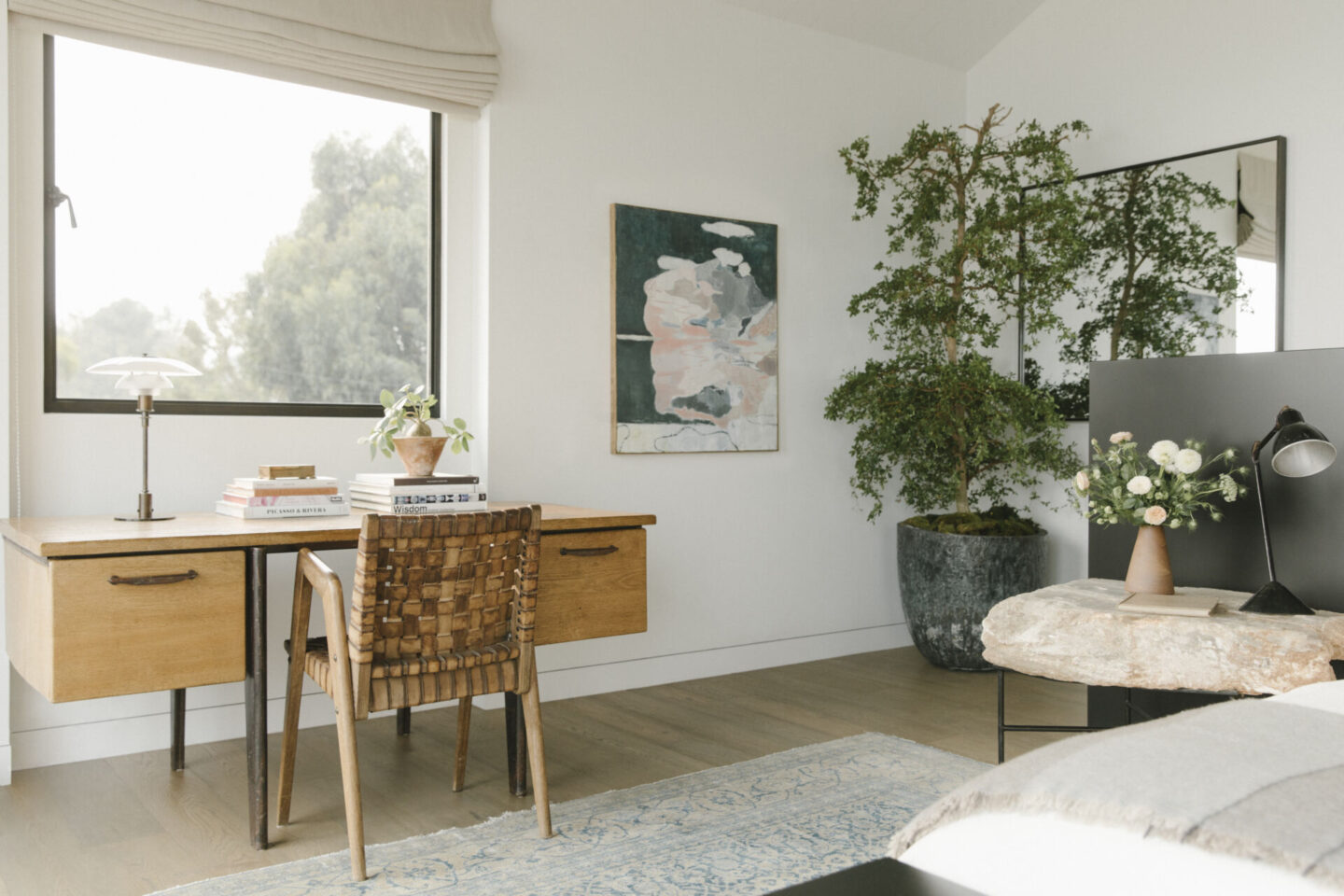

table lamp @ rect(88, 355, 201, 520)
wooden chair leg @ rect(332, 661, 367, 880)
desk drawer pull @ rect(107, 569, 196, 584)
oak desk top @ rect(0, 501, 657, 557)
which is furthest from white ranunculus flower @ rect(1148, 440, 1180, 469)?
table lamp @ rect(88, 355, 201, 520)

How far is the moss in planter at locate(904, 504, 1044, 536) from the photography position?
414 centimetres

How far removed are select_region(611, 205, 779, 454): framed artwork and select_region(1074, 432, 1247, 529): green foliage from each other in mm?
1612

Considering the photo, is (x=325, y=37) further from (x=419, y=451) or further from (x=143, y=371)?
(x=419, y=451)

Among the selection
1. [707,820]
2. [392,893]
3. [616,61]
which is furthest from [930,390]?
[392,893]

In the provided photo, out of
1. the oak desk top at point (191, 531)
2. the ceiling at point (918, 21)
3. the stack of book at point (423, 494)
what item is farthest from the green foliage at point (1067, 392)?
the stack of book at point (423, 494)

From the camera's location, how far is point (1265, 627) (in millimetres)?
2221

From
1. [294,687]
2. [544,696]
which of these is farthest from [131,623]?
[544,696]

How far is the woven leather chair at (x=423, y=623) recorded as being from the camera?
2127mm

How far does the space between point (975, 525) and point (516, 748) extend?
2224 mm

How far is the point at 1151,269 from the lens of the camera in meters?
4.07

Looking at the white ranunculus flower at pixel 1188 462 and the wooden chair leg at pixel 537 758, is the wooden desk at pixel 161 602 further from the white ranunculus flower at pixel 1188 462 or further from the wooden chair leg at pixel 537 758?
the white ranunculus flower at pixel 1188 462

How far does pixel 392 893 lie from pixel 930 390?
9.06ft

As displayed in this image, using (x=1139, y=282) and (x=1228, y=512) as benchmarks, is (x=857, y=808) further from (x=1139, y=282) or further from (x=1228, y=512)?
(x=1139, y=282)

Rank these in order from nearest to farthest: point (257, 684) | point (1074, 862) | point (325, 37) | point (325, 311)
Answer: point (1074, 862)
point (257, 684)
point (325, 37)
point (325, 311)
